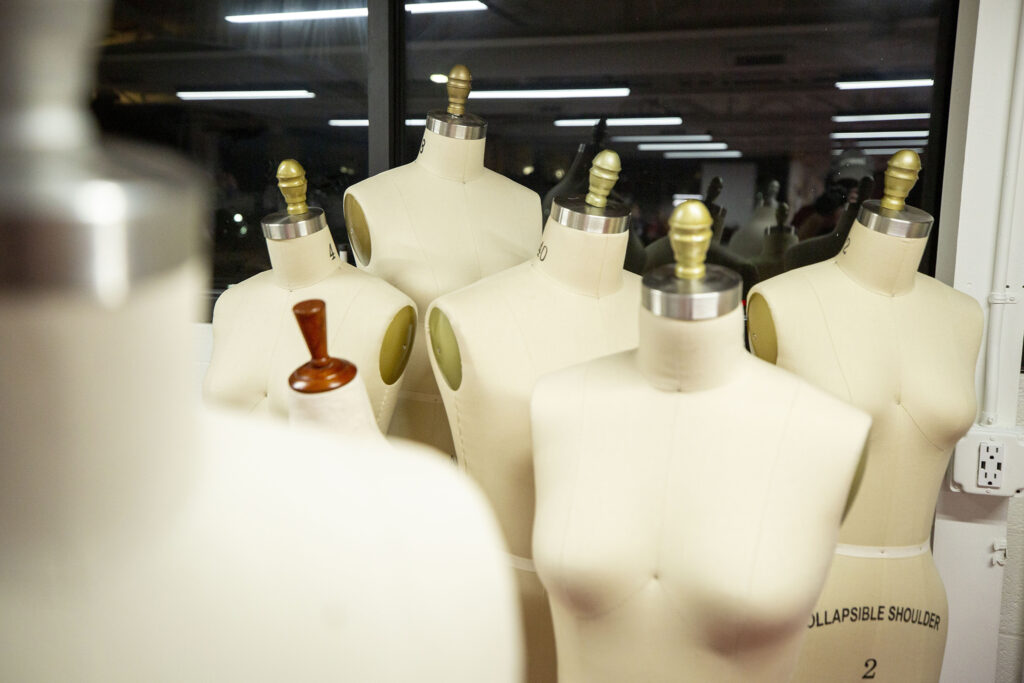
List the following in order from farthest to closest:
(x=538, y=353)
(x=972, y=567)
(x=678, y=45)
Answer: (x=678, y=45)
(x=972, y=567)
(x=538, y=353)

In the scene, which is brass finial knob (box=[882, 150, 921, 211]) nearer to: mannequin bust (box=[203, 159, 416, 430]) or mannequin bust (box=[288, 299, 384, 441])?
mannequin bust (box=[203, 159, 416, 430])

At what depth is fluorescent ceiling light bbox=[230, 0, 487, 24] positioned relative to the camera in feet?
6.93

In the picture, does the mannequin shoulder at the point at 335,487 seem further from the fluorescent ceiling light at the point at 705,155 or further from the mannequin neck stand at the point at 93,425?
the fluorescent ceiling light at the point at 705,155

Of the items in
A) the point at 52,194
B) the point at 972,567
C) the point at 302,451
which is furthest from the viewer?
the point at 972,567

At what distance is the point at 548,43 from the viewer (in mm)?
2037

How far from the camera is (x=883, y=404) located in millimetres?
1306

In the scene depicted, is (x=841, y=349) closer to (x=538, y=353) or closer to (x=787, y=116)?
(x=538, y=353)

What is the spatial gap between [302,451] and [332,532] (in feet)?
0.12

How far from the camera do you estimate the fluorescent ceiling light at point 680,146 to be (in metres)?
1.90

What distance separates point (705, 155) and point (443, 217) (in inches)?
28.2

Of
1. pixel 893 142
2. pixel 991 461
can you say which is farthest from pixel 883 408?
pixel 893 142

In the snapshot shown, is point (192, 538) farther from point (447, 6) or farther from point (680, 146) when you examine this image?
point (447, 6)

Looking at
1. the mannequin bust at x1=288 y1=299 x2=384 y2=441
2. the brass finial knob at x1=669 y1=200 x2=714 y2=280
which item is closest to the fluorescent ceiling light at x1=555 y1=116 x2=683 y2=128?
the brass finial knob at x1=669 y1=200 x2=714 y2=280

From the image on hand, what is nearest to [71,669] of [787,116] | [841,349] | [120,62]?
[120,62]
